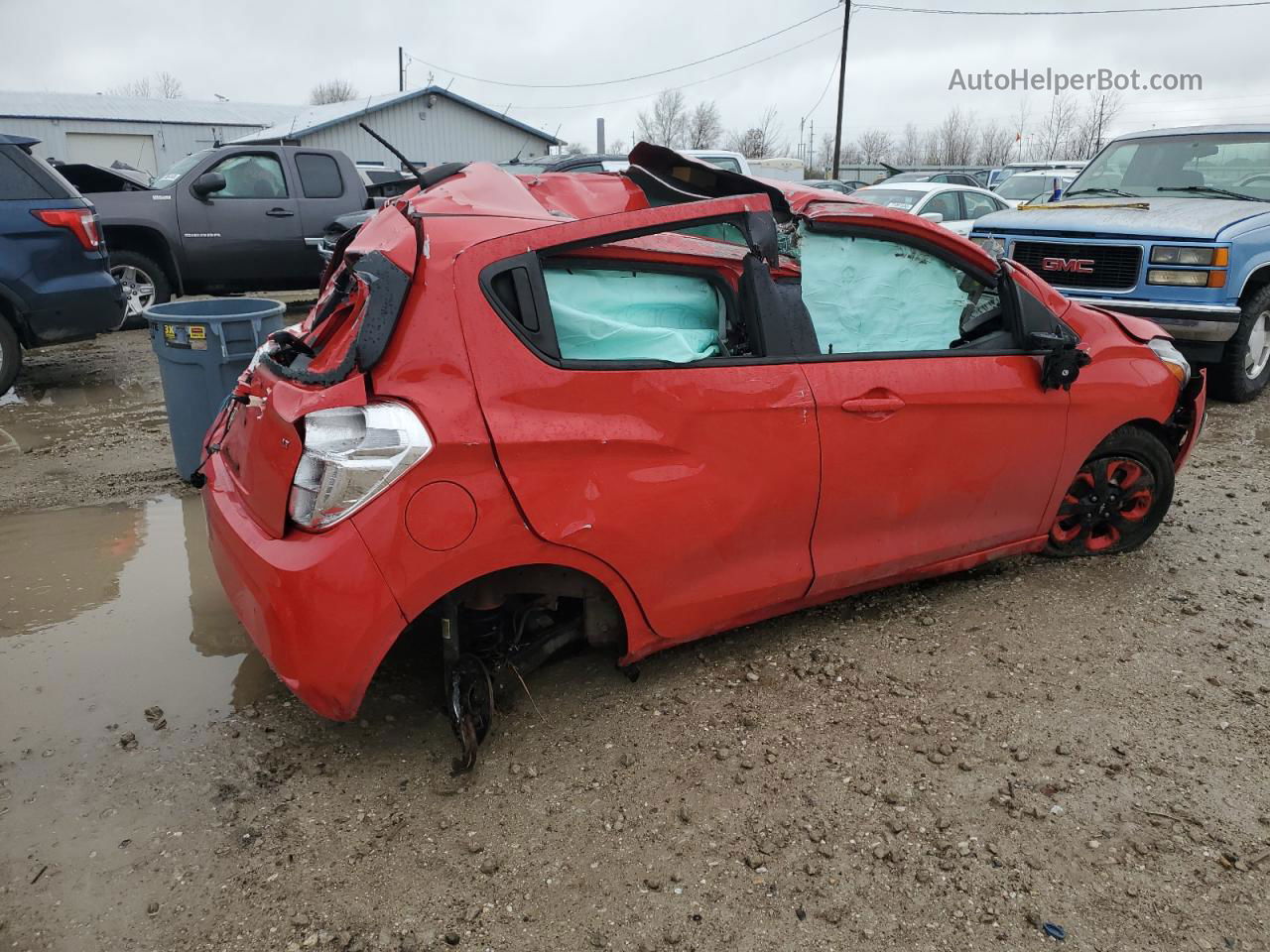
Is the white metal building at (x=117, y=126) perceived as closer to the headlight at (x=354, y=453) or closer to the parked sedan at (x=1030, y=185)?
the parked sedan at (x=1030, y=185)

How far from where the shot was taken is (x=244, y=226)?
1021cm

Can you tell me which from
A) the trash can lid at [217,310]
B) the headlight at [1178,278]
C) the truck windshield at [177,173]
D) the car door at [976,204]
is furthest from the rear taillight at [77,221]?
the car door at [976,204]

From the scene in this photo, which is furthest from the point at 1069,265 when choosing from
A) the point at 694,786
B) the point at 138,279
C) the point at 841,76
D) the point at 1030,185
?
the point at 841,76

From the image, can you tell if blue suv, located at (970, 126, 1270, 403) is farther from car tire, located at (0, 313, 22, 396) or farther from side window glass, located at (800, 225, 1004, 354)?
car tire, located at (0, 313, 22, 396)

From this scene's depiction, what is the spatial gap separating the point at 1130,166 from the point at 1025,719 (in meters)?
6.84

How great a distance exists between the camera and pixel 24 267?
6730mm

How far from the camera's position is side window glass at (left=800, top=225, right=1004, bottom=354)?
3299 millimetres

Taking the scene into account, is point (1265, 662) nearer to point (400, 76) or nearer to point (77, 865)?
point (77, 865)

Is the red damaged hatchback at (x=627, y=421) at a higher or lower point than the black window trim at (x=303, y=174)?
lower

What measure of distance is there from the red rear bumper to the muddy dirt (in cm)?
39

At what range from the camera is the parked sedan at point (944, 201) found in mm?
11445

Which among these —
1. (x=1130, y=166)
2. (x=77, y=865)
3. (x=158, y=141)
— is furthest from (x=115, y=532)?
(x=158, y=141)

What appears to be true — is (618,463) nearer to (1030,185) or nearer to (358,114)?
(1030,185)

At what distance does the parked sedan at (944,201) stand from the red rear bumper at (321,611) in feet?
33.7
